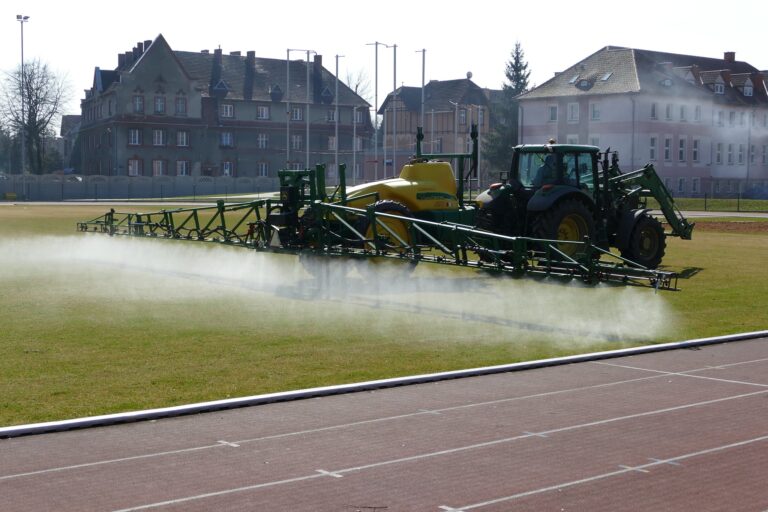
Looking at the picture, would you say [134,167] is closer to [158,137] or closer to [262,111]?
[158,137]

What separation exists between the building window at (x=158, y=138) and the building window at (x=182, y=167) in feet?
8.58

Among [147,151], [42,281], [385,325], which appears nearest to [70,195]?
[147,151]

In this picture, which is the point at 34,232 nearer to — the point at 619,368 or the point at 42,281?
the point at 42,281

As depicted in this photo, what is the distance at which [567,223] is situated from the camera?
22797 millimetres

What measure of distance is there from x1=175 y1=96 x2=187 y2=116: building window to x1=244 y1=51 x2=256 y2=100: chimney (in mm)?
6497

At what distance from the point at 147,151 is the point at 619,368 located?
95.5 m

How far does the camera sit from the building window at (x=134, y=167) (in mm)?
104062

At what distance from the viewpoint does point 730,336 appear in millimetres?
15305

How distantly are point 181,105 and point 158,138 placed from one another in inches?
163

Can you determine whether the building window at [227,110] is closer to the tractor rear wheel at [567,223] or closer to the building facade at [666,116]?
the building facade at [666,116]

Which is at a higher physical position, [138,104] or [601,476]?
[138,104]

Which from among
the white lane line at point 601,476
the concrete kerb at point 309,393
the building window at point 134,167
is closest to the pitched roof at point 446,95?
the building window at point 134,167

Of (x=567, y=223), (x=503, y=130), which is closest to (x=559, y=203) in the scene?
(x=567, y=223)

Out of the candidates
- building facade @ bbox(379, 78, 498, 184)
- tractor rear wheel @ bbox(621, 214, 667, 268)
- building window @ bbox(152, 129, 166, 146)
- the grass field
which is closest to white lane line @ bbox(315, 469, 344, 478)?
the grass field
